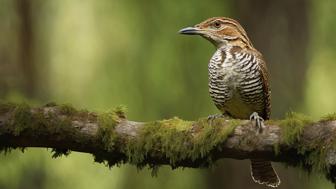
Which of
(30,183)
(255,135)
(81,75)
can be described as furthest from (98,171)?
(255,135)

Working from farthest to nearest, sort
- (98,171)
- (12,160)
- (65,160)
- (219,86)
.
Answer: (98,171) < (65,160) < (12,160) < (219,86)

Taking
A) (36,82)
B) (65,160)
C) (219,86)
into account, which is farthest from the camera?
(65,160)

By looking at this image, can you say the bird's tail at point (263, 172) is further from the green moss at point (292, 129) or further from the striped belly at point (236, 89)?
the green moss at point (292, 129)

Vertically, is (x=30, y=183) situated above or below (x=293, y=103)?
below

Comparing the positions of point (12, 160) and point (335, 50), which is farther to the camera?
point (335, 50)

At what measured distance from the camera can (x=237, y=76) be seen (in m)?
5.23

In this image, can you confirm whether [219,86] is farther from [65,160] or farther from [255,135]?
[65,160]

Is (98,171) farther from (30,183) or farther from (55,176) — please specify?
(30,183)

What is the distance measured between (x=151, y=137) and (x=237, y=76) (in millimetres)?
1317

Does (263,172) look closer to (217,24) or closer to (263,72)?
(263,72)

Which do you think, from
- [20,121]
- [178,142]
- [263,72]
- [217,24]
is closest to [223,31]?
[217,24]

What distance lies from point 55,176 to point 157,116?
147 centimetres

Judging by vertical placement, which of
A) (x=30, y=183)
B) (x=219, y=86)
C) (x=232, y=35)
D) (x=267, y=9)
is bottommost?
(x=30, y=183)

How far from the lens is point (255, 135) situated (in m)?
3.90
